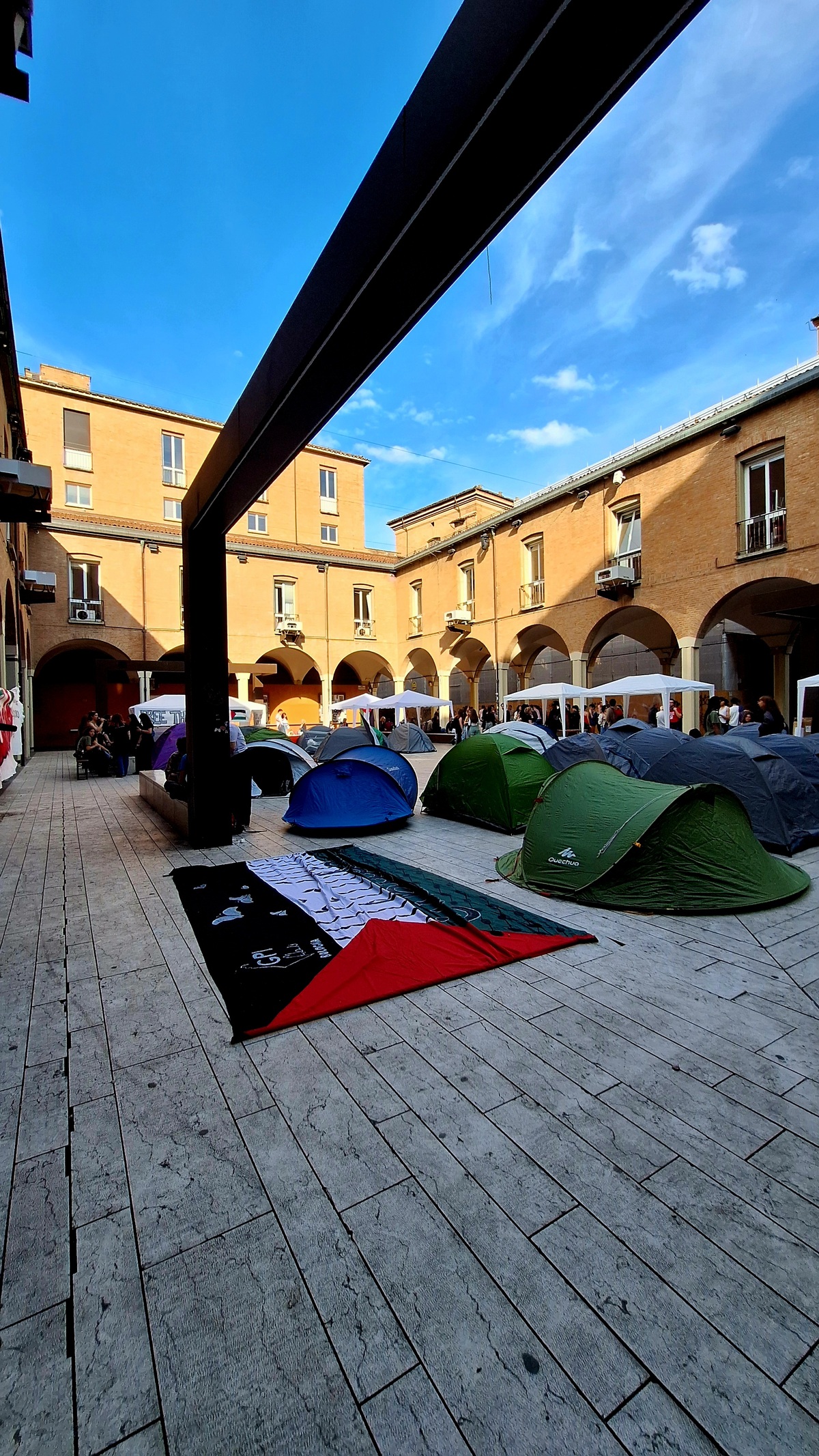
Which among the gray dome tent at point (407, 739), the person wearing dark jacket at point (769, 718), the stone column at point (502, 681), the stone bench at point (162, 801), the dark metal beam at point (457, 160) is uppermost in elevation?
the dark metal beam at point (457, 160)

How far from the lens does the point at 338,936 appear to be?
4.03 meters

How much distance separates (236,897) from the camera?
5.00 meters

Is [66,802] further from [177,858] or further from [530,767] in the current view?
[530,767]

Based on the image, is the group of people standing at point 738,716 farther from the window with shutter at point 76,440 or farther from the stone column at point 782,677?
the window with shutter at point 76,440

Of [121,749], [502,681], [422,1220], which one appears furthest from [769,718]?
[121,749]

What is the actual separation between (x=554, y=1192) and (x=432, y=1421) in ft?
2.40

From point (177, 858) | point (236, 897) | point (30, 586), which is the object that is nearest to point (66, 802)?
point (177, 858)

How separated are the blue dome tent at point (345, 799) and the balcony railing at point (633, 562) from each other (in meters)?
12.9

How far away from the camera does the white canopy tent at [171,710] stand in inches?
648

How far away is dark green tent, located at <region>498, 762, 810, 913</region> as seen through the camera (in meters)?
4.55

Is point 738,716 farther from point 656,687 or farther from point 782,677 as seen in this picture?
point 782,677

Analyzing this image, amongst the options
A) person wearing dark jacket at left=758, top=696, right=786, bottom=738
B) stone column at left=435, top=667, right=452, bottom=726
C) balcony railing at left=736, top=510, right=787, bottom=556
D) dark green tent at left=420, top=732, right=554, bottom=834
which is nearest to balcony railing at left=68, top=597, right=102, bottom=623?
stone column at left=435, top=667, right=452, bottom=726

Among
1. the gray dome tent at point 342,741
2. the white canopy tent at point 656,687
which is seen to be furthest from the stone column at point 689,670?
the gray dome tent at point 342,741

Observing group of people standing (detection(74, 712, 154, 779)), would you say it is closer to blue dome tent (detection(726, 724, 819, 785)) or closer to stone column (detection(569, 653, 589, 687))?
stone column (detection(569, 653, 589, 687))
